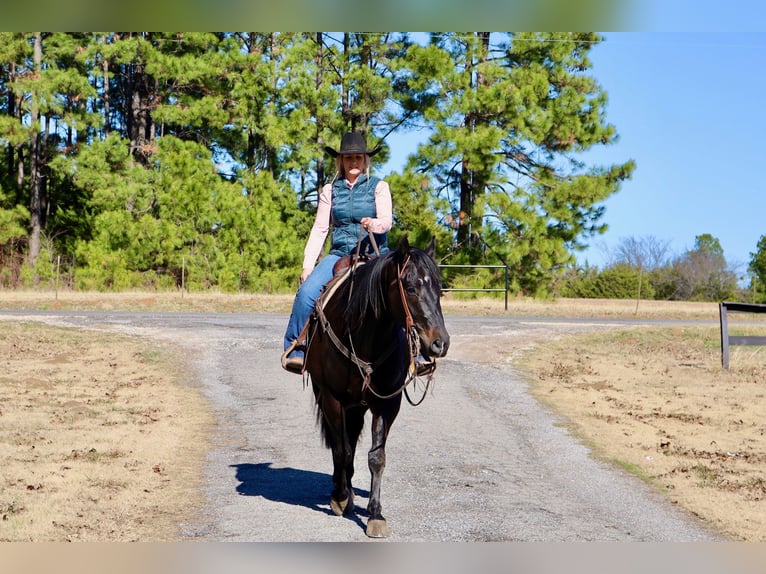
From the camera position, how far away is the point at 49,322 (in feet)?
78.8

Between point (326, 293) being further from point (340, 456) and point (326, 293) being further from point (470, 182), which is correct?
point (470, 182)

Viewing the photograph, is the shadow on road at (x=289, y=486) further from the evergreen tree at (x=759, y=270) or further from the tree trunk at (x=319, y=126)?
the evergreen tree at (x=759, y=270)

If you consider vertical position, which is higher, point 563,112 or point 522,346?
point 563,112

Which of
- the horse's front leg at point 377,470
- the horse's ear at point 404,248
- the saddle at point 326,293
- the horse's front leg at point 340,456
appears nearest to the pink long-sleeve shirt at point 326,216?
the saddle at point 326,293

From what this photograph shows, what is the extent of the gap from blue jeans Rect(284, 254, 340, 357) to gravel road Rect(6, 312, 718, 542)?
1441 mm

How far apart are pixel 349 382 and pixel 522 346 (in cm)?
1501

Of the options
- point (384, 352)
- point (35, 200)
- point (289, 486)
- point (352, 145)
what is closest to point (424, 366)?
point (384, 352)

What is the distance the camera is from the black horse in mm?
6434

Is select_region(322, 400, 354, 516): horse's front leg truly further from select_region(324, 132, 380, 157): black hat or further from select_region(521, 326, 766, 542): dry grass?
select_region(521, 326, 766, 542): dry grass

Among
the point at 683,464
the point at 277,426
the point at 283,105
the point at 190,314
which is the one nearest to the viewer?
the point at 683,464

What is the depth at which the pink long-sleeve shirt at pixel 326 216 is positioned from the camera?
766 centimetres

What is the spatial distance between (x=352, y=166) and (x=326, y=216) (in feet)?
1.52

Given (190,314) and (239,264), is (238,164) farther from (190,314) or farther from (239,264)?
(190,314)
